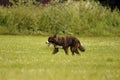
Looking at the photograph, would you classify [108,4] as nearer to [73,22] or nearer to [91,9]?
[91,9]

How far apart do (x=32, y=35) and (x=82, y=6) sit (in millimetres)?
6353

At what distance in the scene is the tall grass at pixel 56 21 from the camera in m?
38.2

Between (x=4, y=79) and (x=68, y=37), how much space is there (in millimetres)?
9384

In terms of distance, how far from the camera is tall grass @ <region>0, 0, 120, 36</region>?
38188mm

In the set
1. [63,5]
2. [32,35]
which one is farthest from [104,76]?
[63,5]

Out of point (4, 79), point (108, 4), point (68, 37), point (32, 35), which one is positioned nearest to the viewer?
point (4, 79)

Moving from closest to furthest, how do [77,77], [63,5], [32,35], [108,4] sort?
1. [77,77]
2. [32,35]
3. [63,5]
4. [108,4]

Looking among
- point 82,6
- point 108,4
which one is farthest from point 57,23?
point 108,4

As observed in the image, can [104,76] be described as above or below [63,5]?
A: above

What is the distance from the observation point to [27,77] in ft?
35.7

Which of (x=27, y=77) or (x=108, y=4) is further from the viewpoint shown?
(x=108, y=4)

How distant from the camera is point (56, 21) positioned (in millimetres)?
38125

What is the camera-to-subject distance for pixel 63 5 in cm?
4031

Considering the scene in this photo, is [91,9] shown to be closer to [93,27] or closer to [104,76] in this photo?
[93,27]
